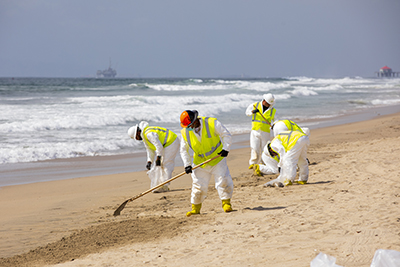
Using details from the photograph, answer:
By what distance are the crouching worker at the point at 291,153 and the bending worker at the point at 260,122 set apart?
A: 1573mm

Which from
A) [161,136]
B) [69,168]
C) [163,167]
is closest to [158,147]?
[161,136]

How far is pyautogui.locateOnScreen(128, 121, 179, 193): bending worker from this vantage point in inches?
310

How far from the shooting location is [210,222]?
524 cm

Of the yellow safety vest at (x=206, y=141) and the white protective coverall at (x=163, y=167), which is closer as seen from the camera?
the yellow safety vest at (x=206, y=141)

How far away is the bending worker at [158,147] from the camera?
7.88 metres

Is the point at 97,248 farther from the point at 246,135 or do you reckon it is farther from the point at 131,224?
the point at 246,135

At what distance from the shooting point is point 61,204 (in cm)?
697

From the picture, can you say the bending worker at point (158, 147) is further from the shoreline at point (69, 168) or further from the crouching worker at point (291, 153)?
the crouching worker at point (291, 153)

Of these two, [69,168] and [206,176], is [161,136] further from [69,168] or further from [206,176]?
[69,168]

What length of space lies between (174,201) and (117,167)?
332 centimetres

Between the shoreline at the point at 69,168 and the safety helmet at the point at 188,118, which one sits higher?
the safety helmet at the point at 188,118

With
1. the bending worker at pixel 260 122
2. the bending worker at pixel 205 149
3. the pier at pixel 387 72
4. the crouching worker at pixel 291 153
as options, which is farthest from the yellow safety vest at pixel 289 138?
the pier at pixel 387 72

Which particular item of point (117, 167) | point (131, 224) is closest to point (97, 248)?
point (131, 224)

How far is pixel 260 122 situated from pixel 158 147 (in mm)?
2567
